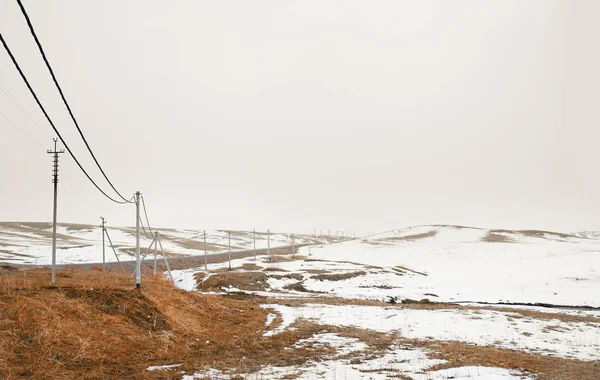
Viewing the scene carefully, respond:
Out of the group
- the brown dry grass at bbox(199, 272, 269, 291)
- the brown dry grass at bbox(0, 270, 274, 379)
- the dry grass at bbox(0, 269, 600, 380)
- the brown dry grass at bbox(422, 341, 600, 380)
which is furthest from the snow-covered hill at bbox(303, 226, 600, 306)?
the brown dry grass at bbox(0, 270, 274, 379)

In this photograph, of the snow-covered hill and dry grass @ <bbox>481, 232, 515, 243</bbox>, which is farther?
dry grass @ <bbox>481, 232, 515, 243</bbox>

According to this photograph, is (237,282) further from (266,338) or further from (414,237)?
(414,237)

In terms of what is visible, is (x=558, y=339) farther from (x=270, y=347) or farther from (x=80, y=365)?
(x=80, y=365)

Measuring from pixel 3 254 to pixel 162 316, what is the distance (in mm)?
64031

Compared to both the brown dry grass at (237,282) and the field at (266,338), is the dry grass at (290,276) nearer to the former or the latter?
the brown dry grass at (237,282)

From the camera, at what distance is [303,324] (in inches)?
A: 739

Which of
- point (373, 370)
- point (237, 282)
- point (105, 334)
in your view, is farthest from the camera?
point (237, 282)

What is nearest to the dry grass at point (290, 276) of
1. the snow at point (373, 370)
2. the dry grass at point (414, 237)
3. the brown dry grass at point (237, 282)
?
the brown dry grass at point (237, 282)

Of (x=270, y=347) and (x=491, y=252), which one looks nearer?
(x=270, y=347)

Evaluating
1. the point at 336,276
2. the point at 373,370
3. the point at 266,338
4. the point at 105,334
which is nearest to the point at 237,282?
the point at 336,276

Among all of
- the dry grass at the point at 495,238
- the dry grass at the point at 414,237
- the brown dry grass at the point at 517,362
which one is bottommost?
the brown dry grass at the point at 517,362

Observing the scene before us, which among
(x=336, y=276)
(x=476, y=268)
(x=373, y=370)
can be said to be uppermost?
(x=373, y=370)

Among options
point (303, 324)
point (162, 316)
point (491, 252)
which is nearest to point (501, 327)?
point (303, 324)

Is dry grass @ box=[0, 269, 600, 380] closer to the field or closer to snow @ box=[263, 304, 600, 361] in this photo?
the field
